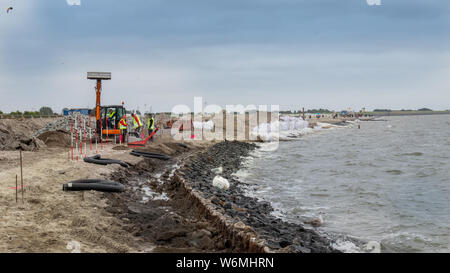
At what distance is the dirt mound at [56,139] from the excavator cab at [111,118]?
2.36m

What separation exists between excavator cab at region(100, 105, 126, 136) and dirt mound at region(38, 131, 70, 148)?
2359 mm

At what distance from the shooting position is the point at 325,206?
1281cm

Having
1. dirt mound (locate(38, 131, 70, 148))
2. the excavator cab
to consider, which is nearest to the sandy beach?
dirt mound (locate(38, 131, 70, 148))

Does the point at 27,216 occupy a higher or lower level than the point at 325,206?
higher

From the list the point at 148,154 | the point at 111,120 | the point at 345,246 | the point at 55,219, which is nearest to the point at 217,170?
the point at 148,154

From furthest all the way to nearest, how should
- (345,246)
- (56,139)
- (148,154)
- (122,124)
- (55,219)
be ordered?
(122,124) < (56,139) < (148,154) < (345,246) < (55,219)

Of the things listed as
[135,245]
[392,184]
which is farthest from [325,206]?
[135,245]

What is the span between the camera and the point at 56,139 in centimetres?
2178

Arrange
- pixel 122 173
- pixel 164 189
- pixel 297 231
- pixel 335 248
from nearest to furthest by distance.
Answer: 1. pixel 335 248
2. pixel 297 231
3. pixel 164 189
4. pixel 122 173

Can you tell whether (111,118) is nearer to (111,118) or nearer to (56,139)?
(111,118)

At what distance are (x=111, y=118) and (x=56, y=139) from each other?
3.51 m

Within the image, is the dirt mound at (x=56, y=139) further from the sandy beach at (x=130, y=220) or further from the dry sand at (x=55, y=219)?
the dry sand at (x=55, y=219)
